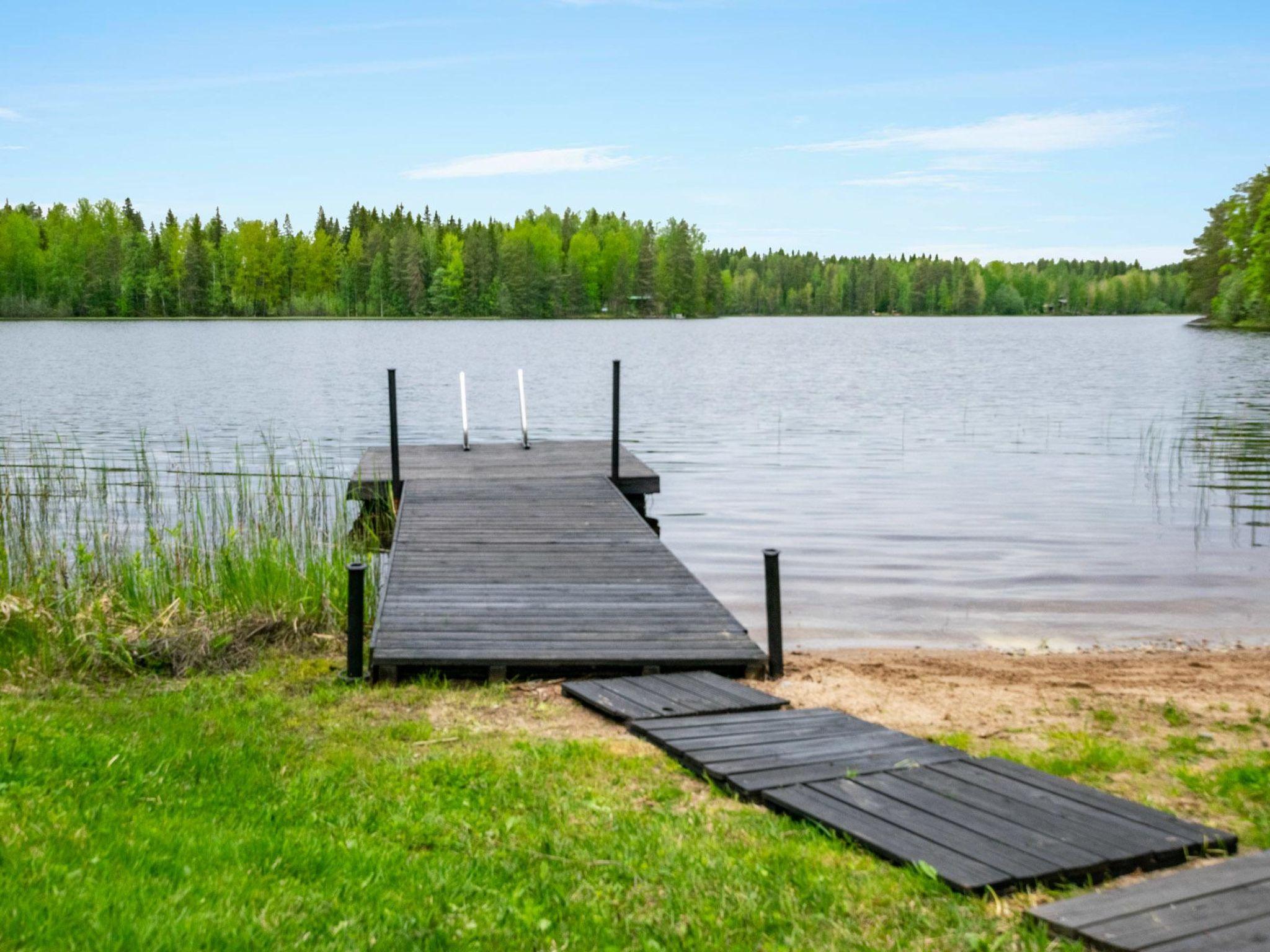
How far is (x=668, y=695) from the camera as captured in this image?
22.2 ft

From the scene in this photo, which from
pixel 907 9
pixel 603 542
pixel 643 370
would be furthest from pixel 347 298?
pixel 603 542

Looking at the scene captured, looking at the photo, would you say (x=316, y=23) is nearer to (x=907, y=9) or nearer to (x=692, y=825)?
(x=907, y=9)

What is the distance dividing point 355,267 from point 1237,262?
8175cm

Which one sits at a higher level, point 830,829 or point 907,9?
point 907,9

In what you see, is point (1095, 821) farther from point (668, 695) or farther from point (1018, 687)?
point (1018, 687)

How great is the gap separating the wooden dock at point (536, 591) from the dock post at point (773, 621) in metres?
0.11

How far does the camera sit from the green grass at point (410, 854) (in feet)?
11.5

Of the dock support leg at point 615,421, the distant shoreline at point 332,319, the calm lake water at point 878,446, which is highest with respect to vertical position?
the distant shoreline at point 332,319

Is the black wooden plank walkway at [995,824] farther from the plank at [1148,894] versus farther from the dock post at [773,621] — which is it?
the dock post at [773,621]

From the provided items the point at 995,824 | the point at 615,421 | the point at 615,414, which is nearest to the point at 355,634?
the point at 995,824

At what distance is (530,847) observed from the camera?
4.34m

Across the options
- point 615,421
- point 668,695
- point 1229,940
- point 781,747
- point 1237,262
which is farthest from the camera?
point 1237,262

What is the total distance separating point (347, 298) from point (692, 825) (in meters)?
125

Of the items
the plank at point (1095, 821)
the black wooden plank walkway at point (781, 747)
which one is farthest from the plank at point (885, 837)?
the plank at point (1095, 821)
